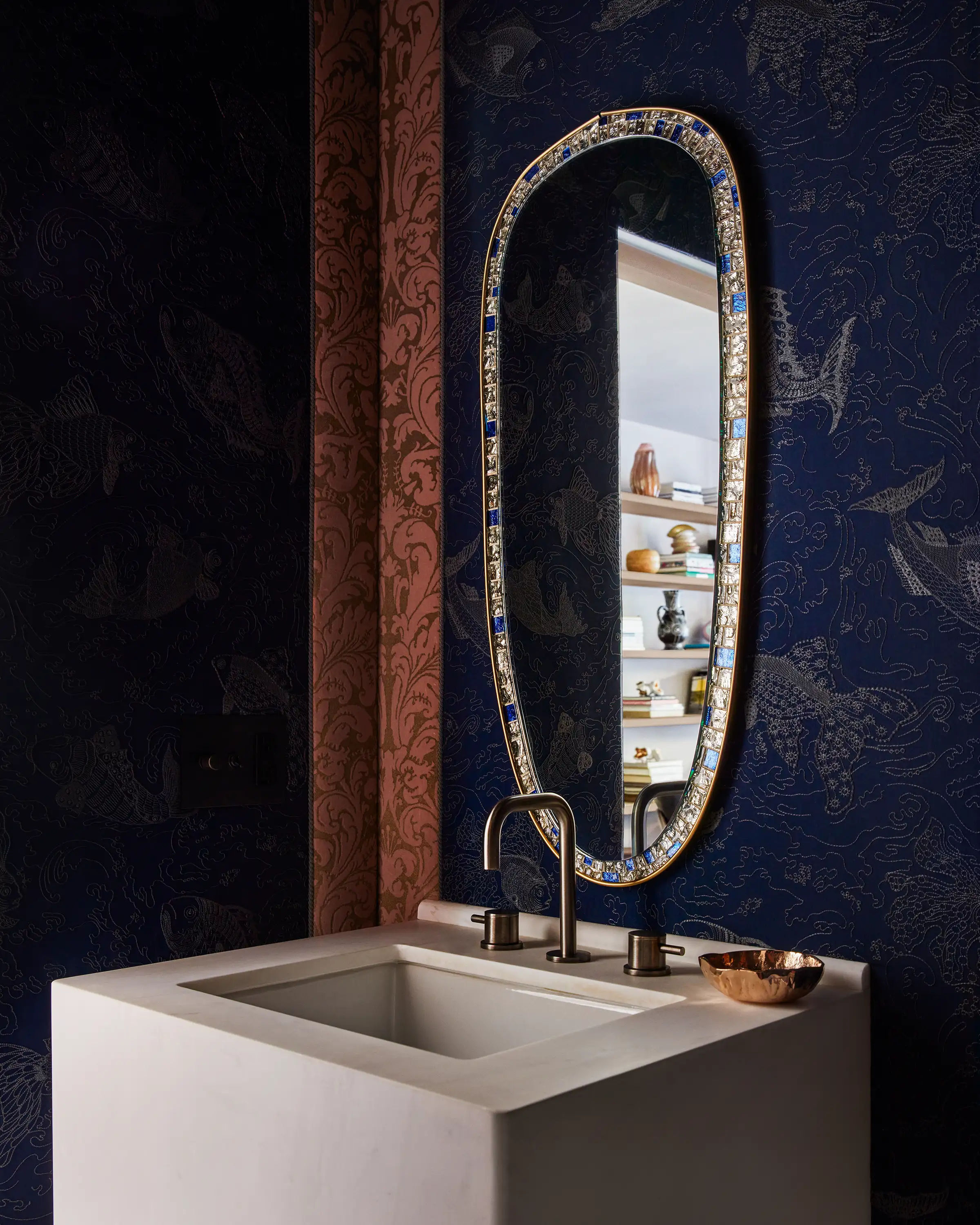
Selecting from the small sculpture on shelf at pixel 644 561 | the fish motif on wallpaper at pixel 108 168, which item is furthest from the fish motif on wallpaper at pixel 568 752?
the fish motif on wallpaper at pixel 108 168

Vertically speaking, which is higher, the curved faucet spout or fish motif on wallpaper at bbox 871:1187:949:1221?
the curved faucet spout

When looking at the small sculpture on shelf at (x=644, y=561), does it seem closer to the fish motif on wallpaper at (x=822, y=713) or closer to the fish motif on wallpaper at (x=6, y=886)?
the fish motif on wallpaper at (x=822, y=713)

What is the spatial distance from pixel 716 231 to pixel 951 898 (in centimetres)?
83

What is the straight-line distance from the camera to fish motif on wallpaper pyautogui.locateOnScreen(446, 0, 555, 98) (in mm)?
1741

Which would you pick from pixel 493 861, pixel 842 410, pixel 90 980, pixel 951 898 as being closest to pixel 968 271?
pixel 842 410

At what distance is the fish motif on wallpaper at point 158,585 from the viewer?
62.5 inches

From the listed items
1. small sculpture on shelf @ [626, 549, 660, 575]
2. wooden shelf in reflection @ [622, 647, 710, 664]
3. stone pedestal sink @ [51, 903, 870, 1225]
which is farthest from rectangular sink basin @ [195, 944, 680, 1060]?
small sculpture on shelf @ [626, 549, 660, 575]

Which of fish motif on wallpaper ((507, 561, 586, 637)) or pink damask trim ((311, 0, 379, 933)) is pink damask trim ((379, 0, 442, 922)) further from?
fish motif on wallpaper ((507, 561, 586, 637))

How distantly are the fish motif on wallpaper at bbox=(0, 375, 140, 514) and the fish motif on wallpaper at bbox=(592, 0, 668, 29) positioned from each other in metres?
0.87

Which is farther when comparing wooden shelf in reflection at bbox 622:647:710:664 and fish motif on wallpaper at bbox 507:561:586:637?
fish motif on wallpaper at bbox 507:561:586:637

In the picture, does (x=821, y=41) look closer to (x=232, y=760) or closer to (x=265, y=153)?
(x=265, y=153)

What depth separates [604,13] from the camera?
1644 mm

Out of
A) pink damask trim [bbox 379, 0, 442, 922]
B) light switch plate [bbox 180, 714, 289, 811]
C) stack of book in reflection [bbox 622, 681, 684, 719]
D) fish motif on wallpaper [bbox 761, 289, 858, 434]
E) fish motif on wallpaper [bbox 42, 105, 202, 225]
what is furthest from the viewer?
pink damask trim [bbox 379, 0, 442, 922]

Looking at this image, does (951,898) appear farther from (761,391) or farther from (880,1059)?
(761,391)
